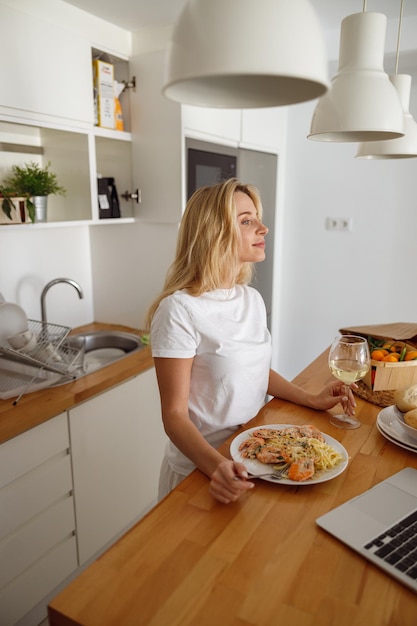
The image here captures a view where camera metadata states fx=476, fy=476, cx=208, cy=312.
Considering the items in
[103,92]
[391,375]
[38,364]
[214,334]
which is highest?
[103,92]

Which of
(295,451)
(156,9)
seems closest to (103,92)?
(156,9)

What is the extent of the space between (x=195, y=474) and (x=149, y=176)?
1.67 m

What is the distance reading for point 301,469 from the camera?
93 cm

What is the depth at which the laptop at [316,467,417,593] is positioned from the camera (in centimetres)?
72

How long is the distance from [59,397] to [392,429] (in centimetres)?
109

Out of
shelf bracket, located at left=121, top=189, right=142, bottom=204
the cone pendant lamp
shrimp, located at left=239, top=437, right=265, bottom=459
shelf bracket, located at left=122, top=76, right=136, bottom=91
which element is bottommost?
shrimp, located at left=239, top=437, right=265, bottom=459

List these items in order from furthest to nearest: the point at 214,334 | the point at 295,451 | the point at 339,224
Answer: the point at 339,224 → the point at 214,334 → the point at 295,451

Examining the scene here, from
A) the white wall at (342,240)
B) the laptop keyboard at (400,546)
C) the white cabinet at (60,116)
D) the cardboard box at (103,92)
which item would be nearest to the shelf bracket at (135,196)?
the white cabinet at (60,116)

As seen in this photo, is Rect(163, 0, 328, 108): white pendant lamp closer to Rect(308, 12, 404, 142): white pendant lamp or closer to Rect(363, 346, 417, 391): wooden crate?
Rect(308, 12, 404, 142): white pendant lamp

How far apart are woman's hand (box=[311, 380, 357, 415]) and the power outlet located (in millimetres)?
2094

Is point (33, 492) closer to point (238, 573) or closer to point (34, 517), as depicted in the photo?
point (34, 517)

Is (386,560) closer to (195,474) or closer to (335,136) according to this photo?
(195,474)

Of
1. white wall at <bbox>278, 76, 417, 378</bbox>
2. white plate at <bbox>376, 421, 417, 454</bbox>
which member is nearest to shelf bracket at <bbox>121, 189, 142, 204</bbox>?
white wall at <bbox>278, 76, 417, 378</bbox>

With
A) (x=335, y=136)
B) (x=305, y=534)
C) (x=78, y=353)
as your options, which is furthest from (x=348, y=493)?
(x=78, y=353)
